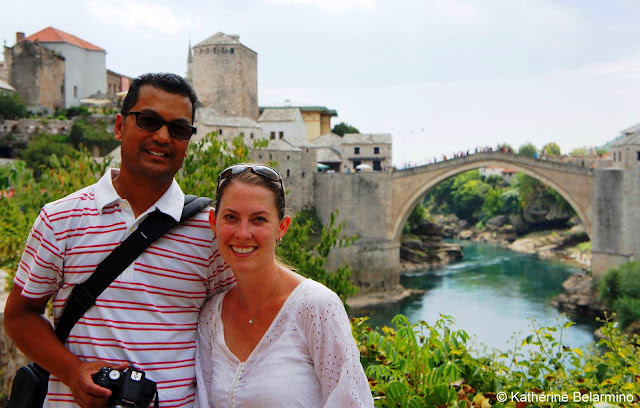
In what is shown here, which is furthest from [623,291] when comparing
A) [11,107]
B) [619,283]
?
[11,107]

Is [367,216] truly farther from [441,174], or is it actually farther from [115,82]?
[115,82]

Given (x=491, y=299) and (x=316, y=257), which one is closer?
(x=316, y=257)

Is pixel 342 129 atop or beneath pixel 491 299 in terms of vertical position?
atop

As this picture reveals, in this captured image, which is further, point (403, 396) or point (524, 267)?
point (524, 267)

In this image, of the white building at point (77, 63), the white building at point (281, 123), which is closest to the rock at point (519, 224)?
the white building at point (281, 123)

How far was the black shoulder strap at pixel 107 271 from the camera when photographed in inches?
57.8

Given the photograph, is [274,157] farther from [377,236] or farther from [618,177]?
[618,177]

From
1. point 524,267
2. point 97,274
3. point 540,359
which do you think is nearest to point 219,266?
point 97,274

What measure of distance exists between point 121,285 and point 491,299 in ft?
62.6

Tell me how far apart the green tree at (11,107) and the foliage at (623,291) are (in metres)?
23.0

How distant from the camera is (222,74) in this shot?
2808cm

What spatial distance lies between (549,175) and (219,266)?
20.6 m

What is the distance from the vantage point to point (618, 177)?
1884 cm

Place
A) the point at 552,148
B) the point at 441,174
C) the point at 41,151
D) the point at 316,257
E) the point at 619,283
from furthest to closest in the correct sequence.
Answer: the point at 552,148
the point at 441,174
the point at 41,151
the point at 619,283
the point at 316,257
